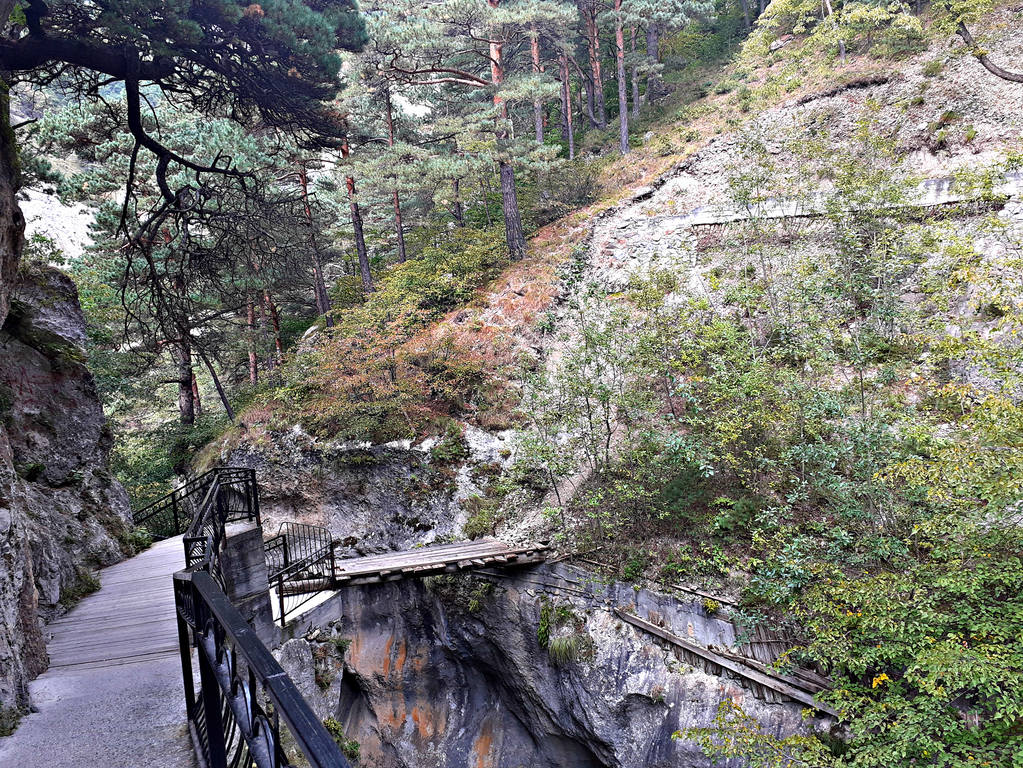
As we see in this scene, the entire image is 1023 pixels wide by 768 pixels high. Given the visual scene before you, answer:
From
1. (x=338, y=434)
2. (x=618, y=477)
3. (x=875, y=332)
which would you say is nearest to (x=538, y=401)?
(x=618, y=477)

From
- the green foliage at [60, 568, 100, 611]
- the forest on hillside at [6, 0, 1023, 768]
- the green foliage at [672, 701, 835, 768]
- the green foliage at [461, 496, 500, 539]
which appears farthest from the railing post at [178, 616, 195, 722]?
the green foliage at [461, 496, 500, 539]

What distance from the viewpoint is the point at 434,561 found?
820 cm

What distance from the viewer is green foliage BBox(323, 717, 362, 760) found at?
23.5ft

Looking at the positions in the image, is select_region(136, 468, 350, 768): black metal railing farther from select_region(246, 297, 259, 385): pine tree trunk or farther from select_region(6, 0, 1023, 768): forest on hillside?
select_region(246, 297, 259, 385): pine tree trunk

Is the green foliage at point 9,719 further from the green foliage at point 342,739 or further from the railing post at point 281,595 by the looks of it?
the green foliage at point 342,739

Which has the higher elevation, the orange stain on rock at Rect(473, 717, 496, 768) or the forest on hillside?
the forest on hillside

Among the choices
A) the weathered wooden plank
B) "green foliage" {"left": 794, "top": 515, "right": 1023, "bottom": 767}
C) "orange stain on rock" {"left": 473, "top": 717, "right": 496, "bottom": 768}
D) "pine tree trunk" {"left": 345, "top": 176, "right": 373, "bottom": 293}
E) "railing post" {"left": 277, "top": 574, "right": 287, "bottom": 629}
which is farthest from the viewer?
"pine tree trunk" {"left": 345, "top": 176, "right": 373, "bottom": 293}

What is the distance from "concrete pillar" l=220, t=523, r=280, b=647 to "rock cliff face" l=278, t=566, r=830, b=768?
103 centimetres

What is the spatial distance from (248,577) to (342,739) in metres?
3.45

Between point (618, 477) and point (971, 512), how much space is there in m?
4.89

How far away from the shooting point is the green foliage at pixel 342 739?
7171mm

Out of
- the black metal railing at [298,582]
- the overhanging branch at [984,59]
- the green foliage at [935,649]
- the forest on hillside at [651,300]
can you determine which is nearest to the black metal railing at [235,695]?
the forest on hillside at [651,300]

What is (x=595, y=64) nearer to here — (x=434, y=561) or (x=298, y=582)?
(x=434, y=561)

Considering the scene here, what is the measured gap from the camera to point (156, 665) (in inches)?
150
